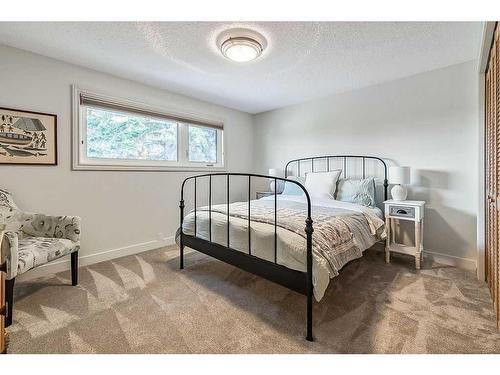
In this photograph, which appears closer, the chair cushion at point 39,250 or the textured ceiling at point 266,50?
the chair cushion at point 39,250

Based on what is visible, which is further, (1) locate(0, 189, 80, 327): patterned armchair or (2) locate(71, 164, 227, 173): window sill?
(2) locate(71, 164, 227, 173): window sill

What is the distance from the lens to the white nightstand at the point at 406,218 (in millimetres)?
2518

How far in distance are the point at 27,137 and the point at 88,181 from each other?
2.17 ft

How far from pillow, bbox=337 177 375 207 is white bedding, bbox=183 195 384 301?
0.20 m

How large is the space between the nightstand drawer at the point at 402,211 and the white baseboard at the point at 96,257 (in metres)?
2.88

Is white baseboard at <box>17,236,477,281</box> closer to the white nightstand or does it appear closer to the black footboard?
the white nightstand

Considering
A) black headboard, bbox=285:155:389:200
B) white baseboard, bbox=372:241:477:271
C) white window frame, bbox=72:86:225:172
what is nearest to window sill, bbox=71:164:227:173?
white window frame, bbox=72:86:225:172

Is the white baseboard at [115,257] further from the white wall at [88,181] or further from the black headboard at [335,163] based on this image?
the black headboard at [335,163]

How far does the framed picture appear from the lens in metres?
2.20

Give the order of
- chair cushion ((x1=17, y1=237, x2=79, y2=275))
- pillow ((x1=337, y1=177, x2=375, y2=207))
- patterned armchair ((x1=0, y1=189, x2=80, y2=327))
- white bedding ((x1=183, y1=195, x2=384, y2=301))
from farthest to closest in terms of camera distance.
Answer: pillow ((x1=337, y1=177, x2=375, y2=207)), patterned armchair ((x1=0, y1=189, x2=80, y2=327)), chair cushion ((x1=17, y1=237, x2=79, y2=275)), white bedding ((x1=183, y1=195, x2=384, y2=301))

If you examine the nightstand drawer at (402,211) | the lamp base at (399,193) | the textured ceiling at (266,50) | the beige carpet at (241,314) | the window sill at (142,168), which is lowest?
the beige carpet at (241,314)

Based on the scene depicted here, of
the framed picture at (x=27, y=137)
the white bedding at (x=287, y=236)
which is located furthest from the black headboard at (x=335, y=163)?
the framed picture at (x=27, y=137)

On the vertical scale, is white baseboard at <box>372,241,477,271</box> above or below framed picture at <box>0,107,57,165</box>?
below
